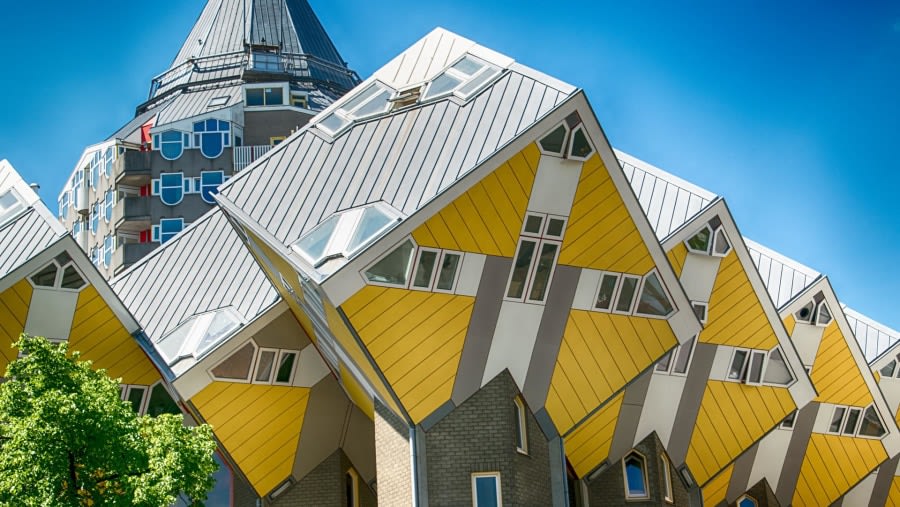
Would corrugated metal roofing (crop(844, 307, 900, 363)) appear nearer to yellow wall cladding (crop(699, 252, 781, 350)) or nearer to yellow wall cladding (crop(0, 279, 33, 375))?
yellow wall cladding (crop(699, 252, 781, 350))

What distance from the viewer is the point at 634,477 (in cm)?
3572

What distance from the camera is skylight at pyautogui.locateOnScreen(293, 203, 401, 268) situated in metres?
25.8

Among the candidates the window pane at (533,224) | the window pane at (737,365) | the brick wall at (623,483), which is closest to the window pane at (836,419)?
the window pane at (737,365)

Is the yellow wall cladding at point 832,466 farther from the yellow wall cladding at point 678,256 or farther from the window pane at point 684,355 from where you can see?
the yellow wall cladding at point 678,256

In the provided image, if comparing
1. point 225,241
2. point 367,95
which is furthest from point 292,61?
point 367,95

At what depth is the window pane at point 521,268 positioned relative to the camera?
27.4 m

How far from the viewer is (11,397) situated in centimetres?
2336

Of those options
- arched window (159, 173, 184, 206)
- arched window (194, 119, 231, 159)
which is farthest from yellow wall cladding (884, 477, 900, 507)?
arched window (159, 173, 184, 206)

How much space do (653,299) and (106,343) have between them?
48.1ft

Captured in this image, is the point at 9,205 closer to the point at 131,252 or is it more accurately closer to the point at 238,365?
the point at 238,365

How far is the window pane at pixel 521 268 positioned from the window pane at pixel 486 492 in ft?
14.1

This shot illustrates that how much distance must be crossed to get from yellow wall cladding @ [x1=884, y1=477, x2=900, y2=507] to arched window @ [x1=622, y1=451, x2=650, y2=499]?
16321 mm

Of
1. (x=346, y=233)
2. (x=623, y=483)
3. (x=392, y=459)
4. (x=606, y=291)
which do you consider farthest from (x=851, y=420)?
(x=346, y=233)

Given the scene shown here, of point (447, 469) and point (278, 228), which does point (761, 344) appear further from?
point (278, 228)
